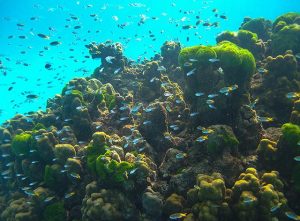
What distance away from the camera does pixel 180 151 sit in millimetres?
9664

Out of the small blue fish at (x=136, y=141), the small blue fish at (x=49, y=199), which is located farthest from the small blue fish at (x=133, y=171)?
the small blue fish at (x=49, y=199)

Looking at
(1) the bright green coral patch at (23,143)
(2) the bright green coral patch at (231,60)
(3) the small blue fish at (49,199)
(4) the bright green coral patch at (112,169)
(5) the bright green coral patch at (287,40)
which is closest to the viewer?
(4) the bright green coral patch at (112,169)

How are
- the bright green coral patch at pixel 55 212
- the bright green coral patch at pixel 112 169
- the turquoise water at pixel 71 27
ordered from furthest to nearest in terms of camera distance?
the turquoise water at pixel 71 27 < the bright green coral patch at pixel 55 212 < the bright green coral patch at pixel 112 169

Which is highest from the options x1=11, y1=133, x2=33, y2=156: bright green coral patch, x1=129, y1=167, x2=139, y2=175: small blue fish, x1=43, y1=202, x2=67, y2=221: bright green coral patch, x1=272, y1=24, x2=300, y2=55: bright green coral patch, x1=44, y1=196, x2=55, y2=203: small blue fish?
x1=272, y1=24, x2=300, y2=55: bright green coral patch

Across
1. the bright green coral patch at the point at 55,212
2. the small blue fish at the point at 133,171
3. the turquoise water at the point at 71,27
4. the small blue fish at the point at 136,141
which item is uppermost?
the turquoise water at the point at 71,27

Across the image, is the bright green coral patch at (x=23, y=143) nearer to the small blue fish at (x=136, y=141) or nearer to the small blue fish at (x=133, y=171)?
the small blue fish at (x=136, y=141)

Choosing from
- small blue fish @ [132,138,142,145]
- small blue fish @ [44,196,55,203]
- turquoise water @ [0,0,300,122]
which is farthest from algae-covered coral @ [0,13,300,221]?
turquoise water @ [0,0,300,122]

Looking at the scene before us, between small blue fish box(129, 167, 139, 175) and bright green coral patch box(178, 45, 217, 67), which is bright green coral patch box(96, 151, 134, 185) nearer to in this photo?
small blue fish box(129, 167, 139, 175)

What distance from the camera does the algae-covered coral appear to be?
8.07m

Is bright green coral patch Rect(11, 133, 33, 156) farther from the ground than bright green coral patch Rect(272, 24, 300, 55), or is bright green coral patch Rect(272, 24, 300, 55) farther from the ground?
bright green coral patch Rect(272, 24, 300, 55)

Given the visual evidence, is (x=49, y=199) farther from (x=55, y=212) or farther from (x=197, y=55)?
(x=197, y=55)

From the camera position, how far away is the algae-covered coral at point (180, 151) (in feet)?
26.5

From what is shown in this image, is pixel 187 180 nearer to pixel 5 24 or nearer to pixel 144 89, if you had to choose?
pixel 144 89

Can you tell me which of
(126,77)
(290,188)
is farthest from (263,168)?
(126,77)
